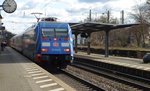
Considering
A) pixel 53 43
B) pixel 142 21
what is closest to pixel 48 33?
pixel 53 43

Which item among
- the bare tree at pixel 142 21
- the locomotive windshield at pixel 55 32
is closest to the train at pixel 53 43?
the locomotive windshield at pixel 55 32

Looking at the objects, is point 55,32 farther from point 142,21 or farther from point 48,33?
point 142,21

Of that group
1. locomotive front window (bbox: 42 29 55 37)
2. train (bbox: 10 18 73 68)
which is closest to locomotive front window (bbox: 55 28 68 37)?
train (bbox: 10 18 73 68)

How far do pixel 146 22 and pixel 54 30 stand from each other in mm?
36499

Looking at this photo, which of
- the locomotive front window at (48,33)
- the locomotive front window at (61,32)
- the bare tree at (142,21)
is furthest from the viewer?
the bare tree at (142,21)

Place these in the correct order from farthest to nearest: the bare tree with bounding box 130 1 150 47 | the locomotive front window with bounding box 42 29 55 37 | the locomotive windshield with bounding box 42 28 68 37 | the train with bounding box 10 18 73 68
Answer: the bare tree with bounding box 130 1 150 47, the locomotive windshield with bounding box 42 28 68 37, the locomotive front window with bounding box 42 29 55 37, the train with bounding box 10 18 73 68

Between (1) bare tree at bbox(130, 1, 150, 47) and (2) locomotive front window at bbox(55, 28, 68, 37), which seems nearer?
(2) locomotive front window at bbox(55, 28, 68, 37)

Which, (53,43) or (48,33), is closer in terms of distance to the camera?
(53,43)

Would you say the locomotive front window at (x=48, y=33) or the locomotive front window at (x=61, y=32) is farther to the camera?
the locomotive front window at (x=61, y=32)

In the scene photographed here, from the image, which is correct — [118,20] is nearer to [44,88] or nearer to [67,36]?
[67,36]

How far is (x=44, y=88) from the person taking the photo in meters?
15.0

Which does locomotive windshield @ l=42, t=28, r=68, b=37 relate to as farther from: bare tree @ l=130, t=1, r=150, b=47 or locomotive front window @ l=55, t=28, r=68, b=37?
bare tree @ l=130, t=1, r=150, b=47

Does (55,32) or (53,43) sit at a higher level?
(55,32)

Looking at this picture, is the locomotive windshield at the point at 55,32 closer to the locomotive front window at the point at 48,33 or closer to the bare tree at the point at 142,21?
the locomotive front window at the point at 48,33
